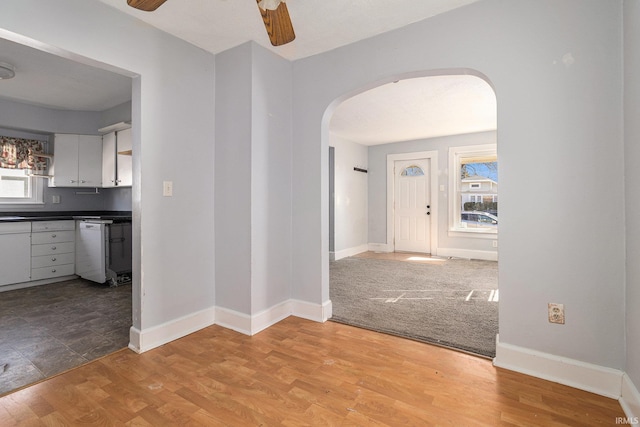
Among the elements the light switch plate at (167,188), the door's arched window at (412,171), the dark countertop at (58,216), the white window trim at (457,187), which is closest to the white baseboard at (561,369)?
the light switch plate at (167,188)

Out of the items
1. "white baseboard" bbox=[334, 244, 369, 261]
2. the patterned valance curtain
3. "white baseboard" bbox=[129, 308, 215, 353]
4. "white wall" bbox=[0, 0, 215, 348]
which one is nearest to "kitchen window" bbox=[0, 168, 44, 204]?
the patterned valance curtain

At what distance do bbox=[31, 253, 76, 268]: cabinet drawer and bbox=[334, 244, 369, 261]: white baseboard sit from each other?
4078 mm

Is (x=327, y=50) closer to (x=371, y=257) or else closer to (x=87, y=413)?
(x=87, y=413)

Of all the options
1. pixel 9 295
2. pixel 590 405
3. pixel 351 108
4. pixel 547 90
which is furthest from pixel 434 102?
pixel 9 295

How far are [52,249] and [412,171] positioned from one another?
20.4ft

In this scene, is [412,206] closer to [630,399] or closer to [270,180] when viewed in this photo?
[270,180]

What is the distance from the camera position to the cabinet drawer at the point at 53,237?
12.7ft

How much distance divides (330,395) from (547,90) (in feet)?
7.17

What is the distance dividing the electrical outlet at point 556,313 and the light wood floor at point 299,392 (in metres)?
0.37

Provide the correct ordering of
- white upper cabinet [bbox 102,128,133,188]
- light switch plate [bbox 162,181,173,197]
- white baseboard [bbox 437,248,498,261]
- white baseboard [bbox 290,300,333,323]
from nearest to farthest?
light switch plate [bbox 162,181,173,197]
white baseboard [bbox 290,300,333,323]
white upper cabinet [bbox 102,128,133,188]
white baseboard [bbox 437,248,498,261]

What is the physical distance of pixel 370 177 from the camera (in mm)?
6891

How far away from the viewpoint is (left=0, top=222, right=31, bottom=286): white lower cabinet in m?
3.60

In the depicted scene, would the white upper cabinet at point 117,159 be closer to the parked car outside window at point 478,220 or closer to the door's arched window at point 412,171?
the door's arched window at point 412,171

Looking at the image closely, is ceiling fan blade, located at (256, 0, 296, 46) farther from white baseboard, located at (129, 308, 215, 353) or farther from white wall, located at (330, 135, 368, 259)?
white wall, located at (330, 135, 368, 259)
